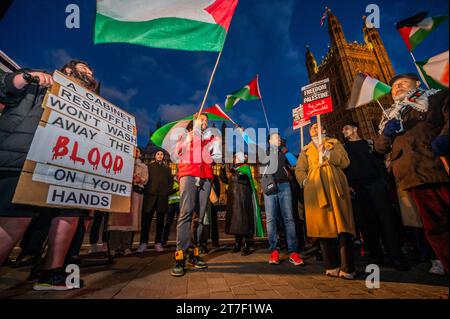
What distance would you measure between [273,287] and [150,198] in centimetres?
380

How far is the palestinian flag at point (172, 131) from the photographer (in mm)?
3708

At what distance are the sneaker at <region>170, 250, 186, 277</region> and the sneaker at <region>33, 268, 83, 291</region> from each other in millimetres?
1112

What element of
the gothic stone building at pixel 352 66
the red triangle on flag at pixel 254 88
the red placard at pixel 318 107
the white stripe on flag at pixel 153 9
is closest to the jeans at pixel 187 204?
the red placard at pixel 318 107

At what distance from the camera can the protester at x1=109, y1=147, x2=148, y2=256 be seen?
413cm

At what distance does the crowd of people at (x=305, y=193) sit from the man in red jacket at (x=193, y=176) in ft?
0.05

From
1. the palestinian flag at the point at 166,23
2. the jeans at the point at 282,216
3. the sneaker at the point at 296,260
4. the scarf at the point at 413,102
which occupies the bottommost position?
the sneaker at the point at 296,260

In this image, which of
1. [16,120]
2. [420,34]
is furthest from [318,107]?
[16,120]

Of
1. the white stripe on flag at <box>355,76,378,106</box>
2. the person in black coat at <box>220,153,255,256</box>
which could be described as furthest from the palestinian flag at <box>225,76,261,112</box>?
the white stripe on flag at <box>355,76,378,106</box>

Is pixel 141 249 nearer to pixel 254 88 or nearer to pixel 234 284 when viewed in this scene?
pixel 234 284

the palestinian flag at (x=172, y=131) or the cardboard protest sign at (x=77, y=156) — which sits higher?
the palestinian flag at (x=172, y=131)

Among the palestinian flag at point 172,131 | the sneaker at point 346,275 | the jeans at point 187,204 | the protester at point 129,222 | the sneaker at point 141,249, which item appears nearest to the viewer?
the sneaker at point 346,275

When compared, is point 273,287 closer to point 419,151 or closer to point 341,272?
point 341,272

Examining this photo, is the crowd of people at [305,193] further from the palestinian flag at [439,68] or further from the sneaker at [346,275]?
the palestinian flag at [439,68]

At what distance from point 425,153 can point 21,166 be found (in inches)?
158
